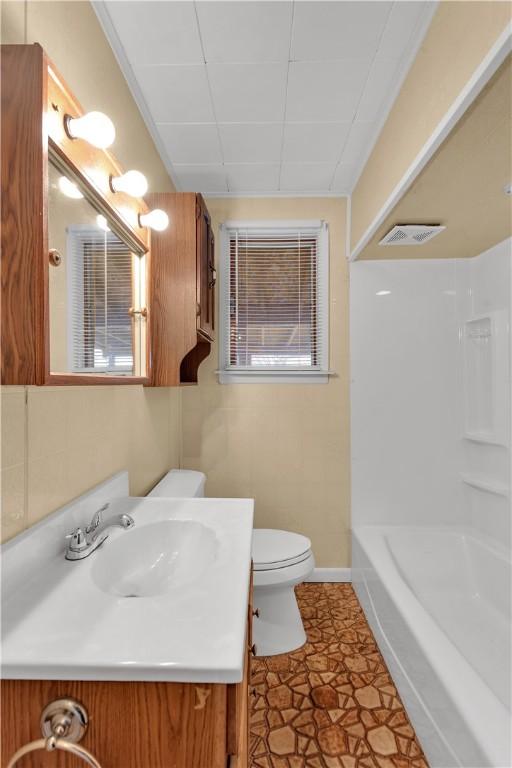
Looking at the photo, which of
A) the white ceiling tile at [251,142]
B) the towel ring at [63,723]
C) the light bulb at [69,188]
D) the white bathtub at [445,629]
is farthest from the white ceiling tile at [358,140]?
the towel ring at [63,723]

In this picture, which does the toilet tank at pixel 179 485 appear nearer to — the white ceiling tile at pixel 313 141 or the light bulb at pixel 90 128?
the light bulb at pixel 90 128

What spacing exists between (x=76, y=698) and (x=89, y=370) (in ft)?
2.22

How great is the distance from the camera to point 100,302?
1.10 meters

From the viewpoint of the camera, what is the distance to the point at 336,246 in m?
2.41

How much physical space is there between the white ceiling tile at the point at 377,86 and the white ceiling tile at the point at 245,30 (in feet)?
1.15

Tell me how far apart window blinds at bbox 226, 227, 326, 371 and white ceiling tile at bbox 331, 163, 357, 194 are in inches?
10.0

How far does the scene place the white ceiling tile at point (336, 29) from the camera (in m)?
1.25

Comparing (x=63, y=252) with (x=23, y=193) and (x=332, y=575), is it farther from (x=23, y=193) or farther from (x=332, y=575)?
(x=332, y=575)

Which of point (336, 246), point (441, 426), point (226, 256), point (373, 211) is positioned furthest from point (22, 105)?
point (441, 426)

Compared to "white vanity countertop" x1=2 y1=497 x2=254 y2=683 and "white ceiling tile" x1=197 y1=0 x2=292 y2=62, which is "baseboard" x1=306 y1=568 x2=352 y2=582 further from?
"white ceiling tile" x1=197 y1=0 x2=292 y2=62

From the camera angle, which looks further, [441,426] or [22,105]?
[441,426]

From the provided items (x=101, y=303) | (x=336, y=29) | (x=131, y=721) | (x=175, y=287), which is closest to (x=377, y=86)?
(x=336, y=29)

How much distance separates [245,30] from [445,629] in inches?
99.1

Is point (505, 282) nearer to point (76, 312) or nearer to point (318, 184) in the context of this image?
point (318, 184)
